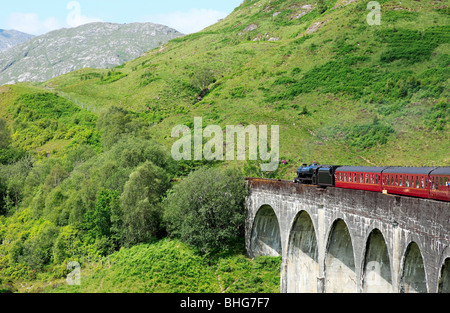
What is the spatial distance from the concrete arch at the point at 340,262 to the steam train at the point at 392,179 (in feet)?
11.0

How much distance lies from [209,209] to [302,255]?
1208cm

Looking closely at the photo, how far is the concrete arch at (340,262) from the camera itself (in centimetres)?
2905

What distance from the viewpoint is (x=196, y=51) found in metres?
142

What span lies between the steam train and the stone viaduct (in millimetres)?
1519

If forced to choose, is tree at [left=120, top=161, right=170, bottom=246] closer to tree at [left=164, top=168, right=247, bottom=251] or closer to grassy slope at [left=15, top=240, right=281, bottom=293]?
grassy slope at [left=15, top=240, right=281, bottom=293]

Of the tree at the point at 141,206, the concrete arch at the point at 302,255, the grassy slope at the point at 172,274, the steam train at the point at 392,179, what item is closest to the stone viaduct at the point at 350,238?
the concrete arch at the point at 302,255

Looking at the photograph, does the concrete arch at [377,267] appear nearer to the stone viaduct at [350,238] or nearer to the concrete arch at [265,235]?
the stone viaduct at [350,238]

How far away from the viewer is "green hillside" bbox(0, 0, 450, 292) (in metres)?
50.1

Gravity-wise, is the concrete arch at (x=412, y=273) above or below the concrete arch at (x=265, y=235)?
above

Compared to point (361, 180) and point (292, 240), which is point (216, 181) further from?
point (361, 180)

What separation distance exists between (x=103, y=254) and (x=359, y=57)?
206ft

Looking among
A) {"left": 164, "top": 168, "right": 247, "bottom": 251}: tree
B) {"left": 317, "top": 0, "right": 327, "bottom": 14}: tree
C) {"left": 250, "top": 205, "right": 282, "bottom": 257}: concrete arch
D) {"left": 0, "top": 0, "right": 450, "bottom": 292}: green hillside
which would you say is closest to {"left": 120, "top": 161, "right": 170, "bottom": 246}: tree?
{"left": 0, "top": 0, "right": 450, "bottom": 292}: green hillside

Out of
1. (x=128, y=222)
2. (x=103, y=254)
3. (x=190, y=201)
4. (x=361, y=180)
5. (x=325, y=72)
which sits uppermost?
(x=325, y=72)
